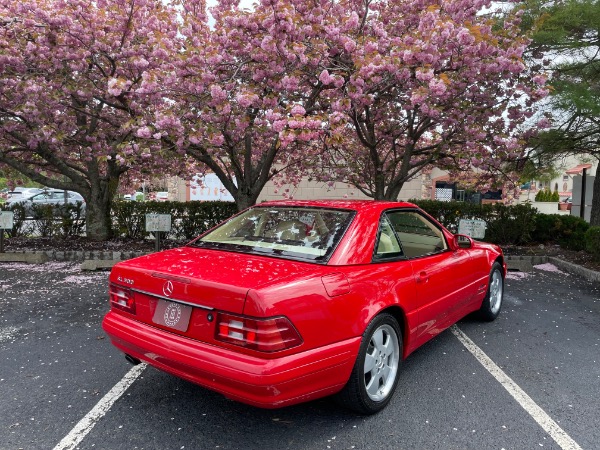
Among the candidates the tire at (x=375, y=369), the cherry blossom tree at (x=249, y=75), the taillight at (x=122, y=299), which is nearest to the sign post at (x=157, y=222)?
the cherry blossom tree at (x=249, y=75)

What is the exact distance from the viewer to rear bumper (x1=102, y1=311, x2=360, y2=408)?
7.23 ft

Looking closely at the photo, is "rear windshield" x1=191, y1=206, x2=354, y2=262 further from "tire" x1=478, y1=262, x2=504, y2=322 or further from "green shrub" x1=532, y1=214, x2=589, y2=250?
"green shrub" x1=532, y1=214, x2=589, y2=250

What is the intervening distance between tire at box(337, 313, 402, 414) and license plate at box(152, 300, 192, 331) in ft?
3.48

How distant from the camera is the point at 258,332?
2.23m

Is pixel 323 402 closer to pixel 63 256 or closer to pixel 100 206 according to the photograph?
pixel 63 256

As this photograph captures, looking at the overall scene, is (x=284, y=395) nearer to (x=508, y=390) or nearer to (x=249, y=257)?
(x=249, y=257)

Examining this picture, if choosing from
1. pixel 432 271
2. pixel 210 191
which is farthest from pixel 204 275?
pixel 210 191

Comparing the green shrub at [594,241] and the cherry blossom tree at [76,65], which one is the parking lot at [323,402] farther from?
the cherry blossom tree at [76,65]

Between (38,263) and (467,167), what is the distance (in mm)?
9459

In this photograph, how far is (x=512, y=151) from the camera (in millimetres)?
8250

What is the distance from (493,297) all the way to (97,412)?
4.14 metres

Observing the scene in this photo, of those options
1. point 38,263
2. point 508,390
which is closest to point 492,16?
Result: point 508,390

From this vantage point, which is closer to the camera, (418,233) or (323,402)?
(323,402)

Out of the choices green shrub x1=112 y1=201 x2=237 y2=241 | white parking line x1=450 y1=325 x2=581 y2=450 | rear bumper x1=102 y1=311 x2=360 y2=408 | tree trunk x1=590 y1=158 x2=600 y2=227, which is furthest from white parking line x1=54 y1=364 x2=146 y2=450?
tree trunk x1=590 y1=158 x2=600 y2=227
